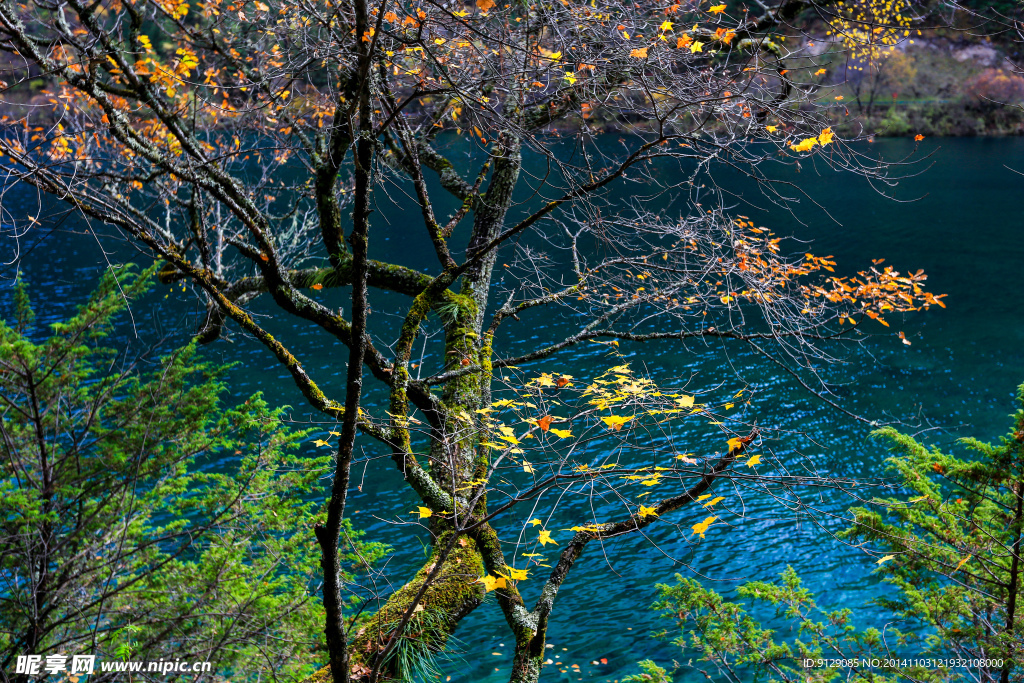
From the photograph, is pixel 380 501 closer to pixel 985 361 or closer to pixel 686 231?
pixel 686 231

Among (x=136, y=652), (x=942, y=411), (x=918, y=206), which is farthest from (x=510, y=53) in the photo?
(x=918, y=206)

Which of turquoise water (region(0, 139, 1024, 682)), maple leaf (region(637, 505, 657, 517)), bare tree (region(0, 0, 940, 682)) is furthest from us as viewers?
turquoise water (region(0, 139, 1024, 682))

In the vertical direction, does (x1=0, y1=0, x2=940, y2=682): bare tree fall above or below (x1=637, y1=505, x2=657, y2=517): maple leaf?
above

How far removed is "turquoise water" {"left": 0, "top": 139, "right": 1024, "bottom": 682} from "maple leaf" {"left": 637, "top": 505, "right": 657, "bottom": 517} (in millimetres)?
277

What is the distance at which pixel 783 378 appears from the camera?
15.3 metres

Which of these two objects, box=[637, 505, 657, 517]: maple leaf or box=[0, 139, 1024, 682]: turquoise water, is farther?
box=[0, 139, 1024, 682]: turquoise water

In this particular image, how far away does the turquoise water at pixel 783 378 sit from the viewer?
8.79m

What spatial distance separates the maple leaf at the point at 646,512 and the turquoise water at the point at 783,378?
277 mm

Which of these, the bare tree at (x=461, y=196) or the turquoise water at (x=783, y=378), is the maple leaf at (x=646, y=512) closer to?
the bare tree at (x=461, y=196)

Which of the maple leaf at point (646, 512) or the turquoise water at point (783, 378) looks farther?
the turquoise water at point (783, 378)

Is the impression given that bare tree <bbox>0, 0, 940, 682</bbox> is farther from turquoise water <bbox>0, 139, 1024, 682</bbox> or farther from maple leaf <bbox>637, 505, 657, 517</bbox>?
turquoise water <bbox>0, 139, 1024, 682</bbox>

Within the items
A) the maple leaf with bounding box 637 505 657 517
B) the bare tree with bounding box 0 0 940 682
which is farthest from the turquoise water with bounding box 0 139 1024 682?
the bare tree with bounding box 0 0 940 682

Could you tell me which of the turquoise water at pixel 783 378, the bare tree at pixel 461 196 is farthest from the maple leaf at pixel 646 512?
the turquoise water at pixel 783 378

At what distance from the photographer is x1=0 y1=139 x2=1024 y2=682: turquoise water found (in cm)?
879
